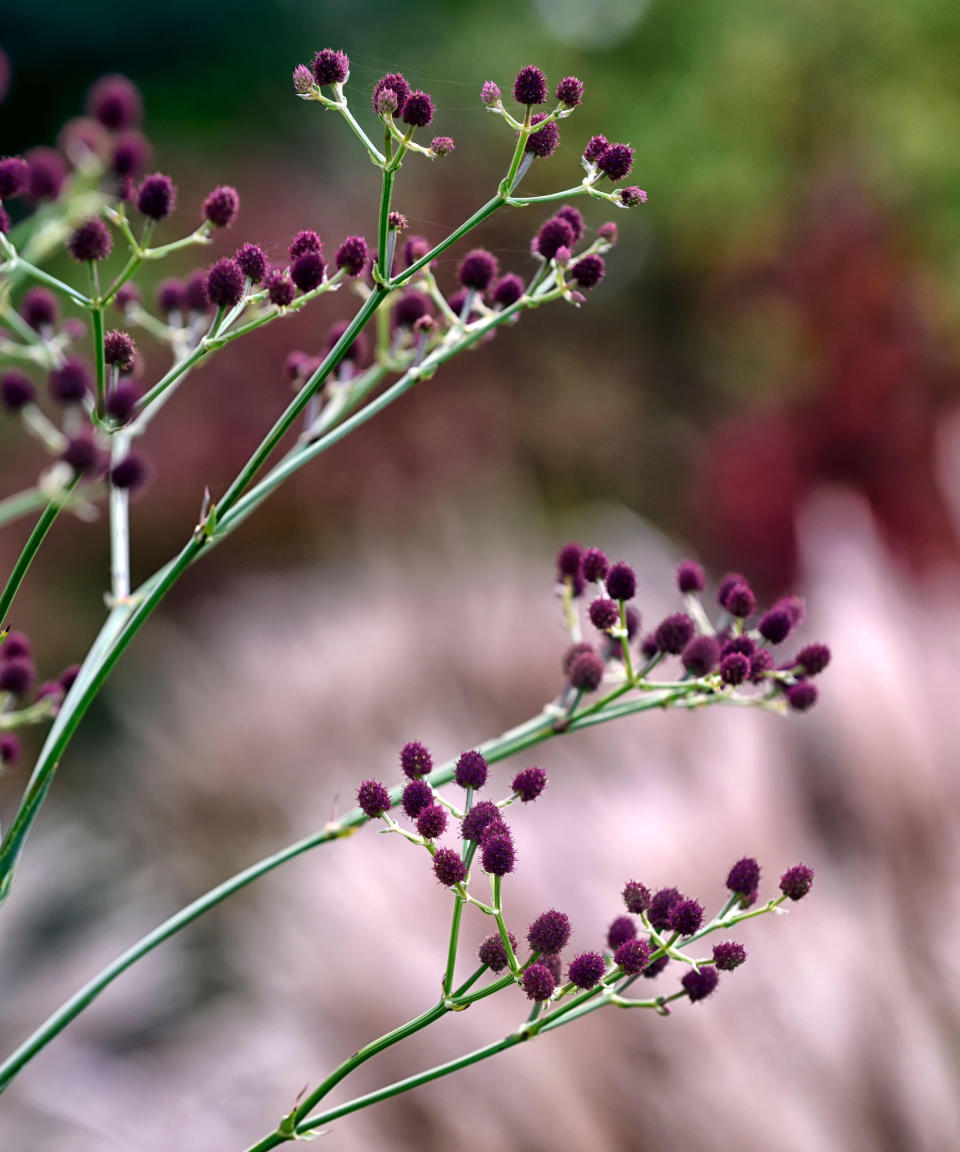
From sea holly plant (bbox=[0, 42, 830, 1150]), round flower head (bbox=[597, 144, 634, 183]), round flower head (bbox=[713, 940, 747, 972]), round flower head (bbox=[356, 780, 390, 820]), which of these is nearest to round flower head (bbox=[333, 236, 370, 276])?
sea holly plant (bbox=[0, 42, 830, 1150])

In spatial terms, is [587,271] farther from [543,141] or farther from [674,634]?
[674,634]

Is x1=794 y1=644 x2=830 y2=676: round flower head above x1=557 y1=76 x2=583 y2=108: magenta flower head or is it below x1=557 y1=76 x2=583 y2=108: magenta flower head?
below

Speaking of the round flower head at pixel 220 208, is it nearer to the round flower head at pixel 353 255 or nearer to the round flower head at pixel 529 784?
the round flower head at pixel 353 255

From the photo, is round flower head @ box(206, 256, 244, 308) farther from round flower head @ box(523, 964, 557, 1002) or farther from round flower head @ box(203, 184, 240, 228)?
round flower head @ box(523, 964, 557, 1002)

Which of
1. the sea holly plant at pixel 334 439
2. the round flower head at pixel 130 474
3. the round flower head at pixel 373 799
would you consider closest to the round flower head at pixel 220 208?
the sea holly plant at pixel 334 439

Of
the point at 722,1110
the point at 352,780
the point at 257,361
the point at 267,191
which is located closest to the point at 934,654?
the point at 722,1110

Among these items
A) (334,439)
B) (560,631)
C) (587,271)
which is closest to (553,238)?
(587,271)
